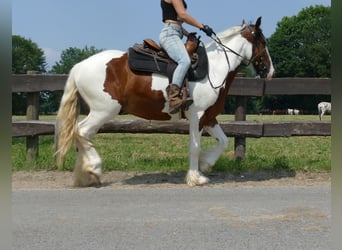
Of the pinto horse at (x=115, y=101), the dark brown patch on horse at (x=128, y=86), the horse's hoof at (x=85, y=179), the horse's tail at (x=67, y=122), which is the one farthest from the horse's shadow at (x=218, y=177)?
the dark brown patch on horse at (x=128, y=86)

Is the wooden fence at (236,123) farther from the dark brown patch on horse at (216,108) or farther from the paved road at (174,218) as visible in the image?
the paved road at (174,218)

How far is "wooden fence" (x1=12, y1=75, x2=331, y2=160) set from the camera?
8086 mm

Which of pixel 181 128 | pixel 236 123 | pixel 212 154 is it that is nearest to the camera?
pixel 212 154

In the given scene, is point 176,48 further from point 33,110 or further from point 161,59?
point 33,110

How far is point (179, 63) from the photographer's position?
6402mm

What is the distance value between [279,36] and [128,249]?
266 feet

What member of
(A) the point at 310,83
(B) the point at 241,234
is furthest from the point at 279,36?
(B) the point at 241,234

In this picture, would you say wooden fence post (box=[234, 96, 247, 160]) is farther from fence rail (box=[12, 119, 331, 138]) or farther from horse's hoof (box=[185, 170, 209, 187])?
horse's hoof (box=[185, 170, 209, 187])

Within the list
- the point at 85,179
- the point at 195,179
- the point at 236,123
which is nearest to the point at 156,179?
the point at 195,179

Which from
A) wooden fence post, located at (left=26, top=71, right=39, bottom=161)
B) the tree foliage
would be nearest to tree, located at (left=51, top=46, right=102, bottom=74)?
the tree foliage

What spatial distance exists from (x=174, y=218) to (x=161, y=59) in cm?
281

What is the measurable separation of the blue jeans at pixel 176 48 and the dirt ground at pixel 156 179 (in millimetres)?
1626

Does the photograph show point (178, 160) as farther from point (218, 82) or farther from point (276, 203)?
point (276, 203)

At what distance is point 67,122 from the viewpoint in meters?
6.48
